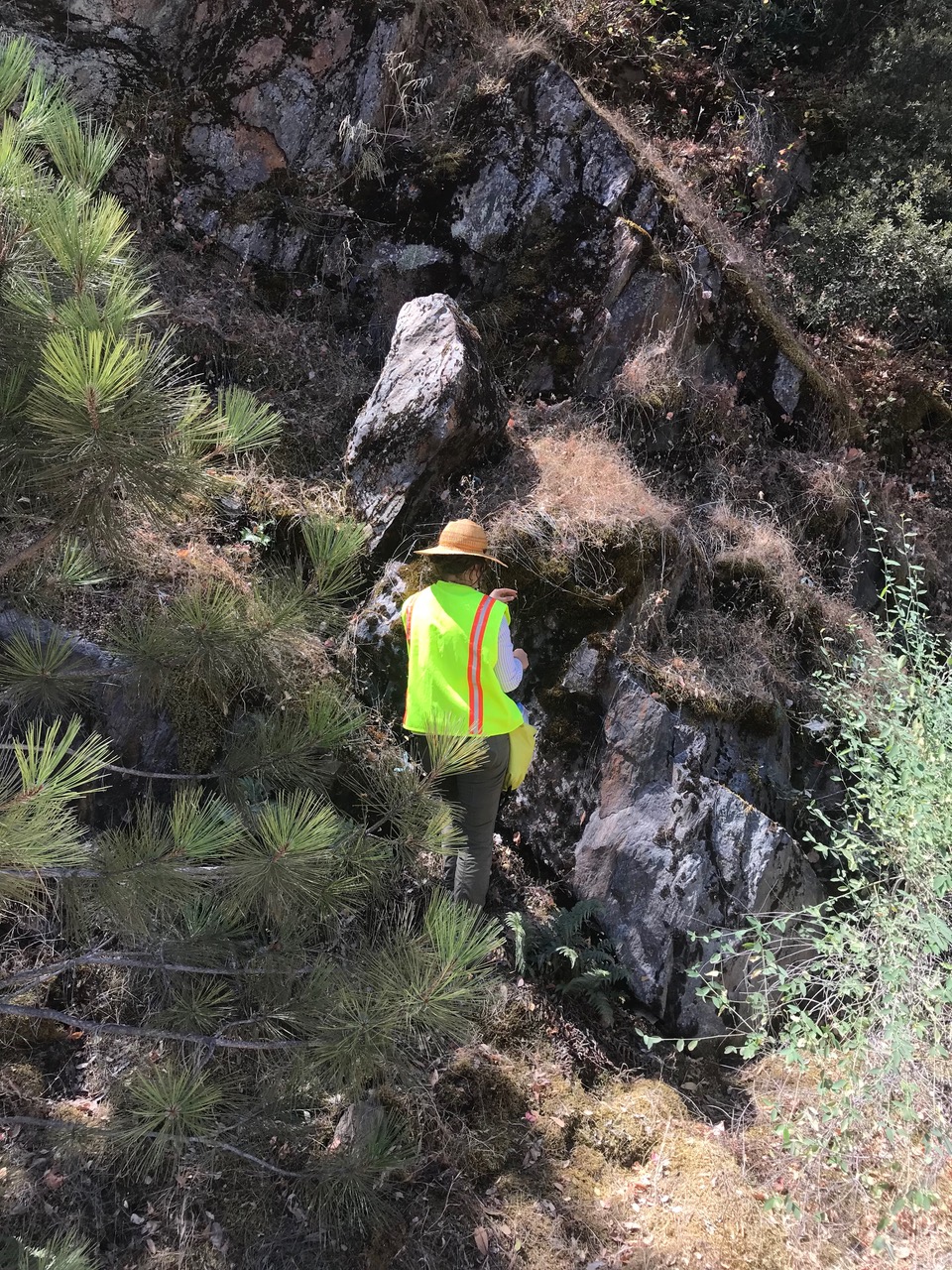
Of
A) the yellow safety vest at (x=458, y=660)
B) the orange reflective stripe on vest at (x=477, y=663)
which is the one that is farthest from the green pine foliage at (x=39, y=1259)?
the orange reflective stripe on vest at (x=477, y=663)

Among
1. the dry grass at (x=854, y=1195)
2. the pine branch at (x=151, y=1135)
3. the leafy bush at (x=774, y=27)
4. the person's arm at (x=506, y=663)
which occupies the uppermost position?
the leafy bush at (x=774, y=27)

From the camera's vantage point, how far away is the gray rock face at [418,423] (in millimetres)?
5008

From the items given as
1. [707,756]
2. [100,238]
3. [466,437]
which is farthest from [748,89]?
[100,238]

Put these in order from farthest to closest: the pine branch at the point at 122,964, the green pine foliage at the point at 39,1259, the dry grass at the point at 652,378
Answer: the dry grass at the point at 652,378, the pine branch at the point at 122,964, the green pine foliage at the point at 39,1259

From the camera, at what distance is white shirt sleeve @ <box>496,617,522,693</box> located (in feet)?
11.4

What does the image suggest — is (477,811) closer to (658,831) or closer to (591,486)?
(658,831)

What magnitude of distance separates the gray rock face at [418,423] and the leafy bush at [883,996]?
284cm

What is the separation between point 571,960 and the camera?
3904mm

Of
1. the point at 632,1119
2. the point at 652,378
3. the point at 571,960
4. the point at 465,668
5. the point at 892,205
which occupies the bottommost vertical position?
the point at 632,1119

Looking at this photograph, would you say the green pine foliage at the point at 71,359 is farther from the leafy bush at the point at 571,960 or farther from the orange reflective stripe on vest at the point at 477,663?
the leafy bush at the point at 571,960

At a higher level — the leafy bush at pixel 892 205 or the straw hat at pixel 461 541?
the leafy bush at pixel 892 205

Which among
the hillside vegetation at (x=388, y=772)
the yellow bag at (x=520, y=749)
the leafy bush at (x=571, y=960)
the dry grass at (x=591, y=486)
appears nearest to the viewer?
the hillside vegetation at (x=388, y=772)

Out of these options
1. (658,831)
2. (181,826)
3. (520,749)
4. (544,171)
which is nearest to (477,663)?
(520,749)

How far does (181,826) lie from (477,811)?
1580mm
